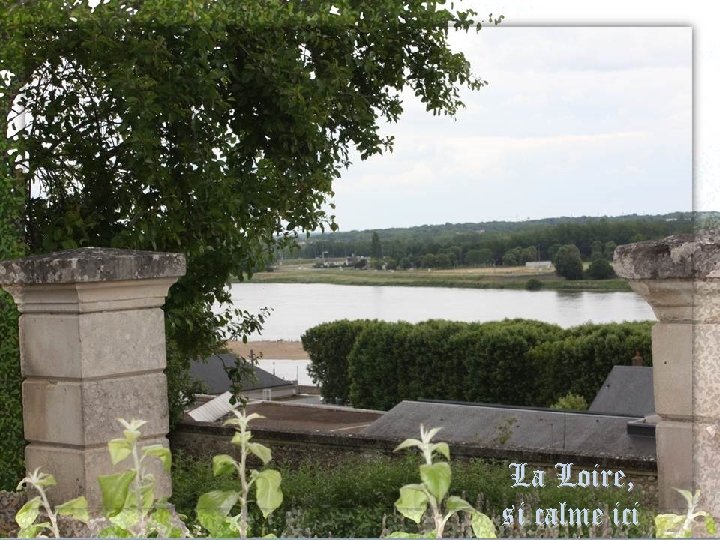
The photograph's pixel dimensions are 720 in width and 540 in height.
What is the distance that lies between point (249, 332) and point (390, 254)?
1.84 metres

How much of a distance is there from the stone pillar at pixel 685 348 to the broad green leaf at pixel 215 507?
7.88 ft

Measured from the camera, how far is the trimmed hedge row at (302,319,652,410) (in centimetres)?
2230

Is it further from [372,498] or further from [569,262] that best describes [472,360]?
[372,498]

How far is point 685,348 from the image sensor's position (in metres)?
4.55

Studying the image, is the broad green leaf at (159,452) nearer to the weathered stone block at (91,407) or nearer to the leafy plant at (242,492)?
the leafy plant at (242,492)

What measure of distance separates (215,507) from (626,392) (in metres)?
19.6

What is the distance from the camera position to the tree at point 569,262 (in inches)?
322

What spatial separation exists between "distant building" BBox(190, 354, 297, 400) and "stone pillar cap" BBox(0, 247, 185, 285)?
11881 millimetres

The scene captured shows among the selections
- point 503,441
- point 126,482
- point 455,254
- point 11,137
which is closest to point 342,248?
point 455,254

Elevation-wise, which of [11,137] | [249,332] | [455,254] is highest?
[11,137]

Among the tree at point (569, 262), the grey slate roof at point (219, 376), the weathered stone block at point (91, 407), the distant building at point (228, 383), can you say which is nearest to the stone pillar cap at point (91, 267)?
the weathered stone block at point (91, 407)

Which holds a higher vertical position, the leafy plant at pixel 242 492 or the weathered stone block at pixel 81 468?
the leafy plant at pixel 242 492

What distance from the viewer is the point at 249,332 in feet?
31.9

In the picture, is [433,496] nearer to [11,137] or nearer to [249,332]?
[11,137]
